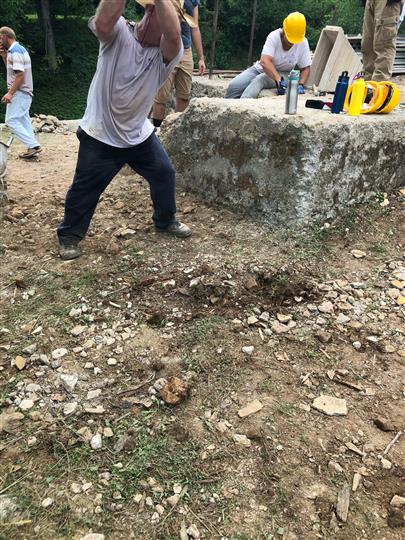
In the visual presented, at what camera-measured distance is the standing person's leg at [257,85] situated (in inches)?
224

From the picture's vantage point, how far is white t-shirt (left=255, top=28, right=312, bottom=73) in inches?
217

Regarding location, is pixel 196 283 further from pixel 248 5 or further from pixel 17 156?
pixel 248 5

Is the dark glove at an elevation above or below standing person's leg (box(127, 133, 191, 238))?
above

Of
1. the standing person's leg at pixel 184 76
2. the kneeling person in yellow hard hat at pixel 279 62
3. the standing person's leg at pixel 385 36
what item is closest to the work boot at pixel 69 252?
the standing person's leg at pixel 184 76

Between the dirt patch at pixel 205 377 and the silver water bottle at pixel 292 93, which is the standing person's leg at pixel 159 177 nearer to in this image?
the dirt patch at pixel 205 377

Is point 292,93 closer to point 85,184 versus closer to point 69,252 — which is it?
point 85,184

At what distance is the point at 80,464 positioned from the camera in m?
2.12

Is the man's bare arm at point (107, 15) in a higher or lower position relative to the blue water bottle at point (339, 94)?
higher

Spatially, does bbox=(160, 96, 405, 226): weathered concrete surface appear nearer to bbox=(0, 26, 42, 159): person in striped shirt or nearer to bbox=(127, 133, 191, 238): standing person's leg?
bbox=(127, 133, 191, 238): standing person's leg

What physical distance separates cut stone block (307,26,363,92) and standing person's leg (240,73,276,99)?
2.17 feet

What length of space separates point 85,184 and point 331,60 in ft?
13.8

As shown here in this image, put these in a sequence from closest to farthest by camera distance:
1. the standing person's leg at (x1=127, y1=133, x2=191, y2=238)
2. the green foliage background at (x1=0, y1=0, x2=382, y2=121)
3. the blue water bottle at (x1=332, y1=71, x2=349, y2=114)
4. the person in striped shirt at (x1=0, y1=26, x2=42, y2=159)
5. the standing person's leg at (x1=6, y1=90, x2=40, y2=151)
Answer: the standing person's leg at (x1=127, y1=133, x2=191, y2=238), the blue water bottle at (x1=332, y1=71, x2=349, y2=114), the person in striped shirt at (x1=0, y1=26, x2=42, y2=159), the standing person's leg at (x1=6, y1=90, x2=40, y2=151), the green foliage background at (x1=0, y1=0, x2=382, y2=121)

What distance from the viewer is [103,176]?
334 centimetres

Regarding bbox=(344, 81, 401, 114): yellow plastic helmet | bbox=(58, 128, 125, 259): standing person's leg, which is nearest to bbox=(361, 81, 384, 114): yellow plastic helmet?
bbox=(344, 81, 401, 114): yellow plastic helmet
